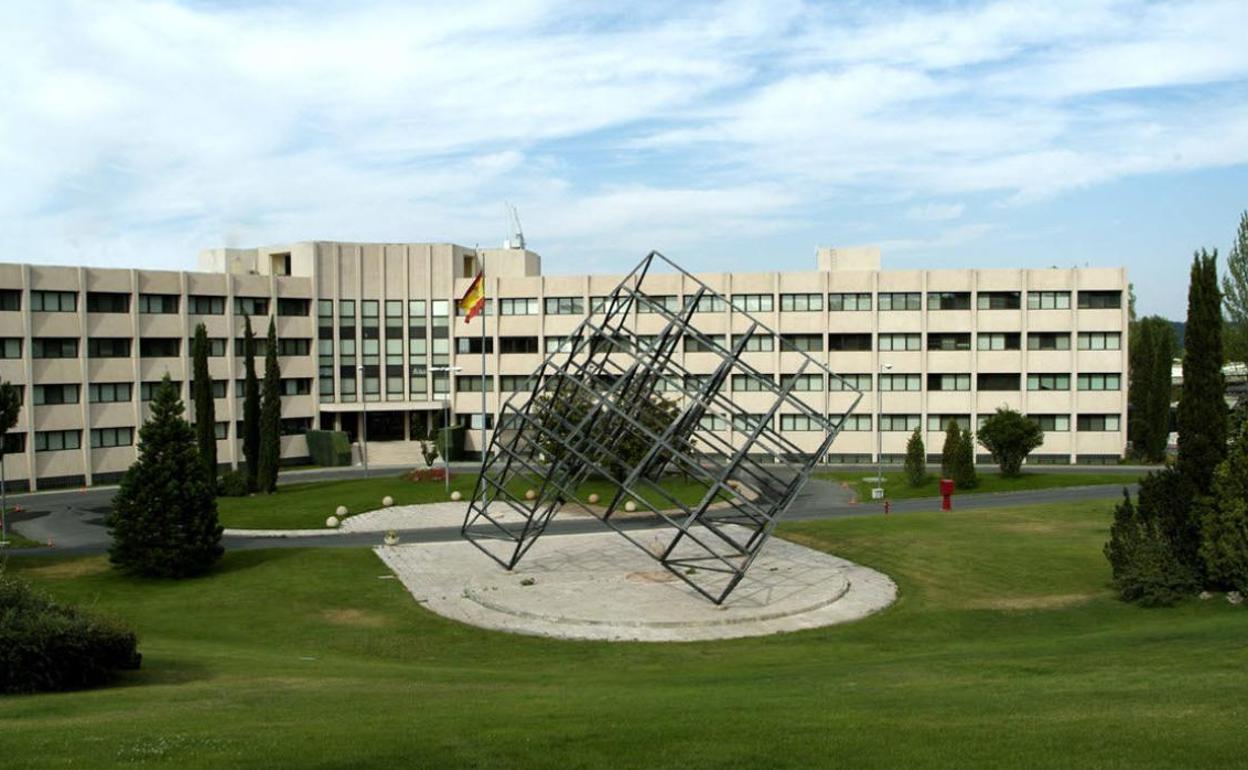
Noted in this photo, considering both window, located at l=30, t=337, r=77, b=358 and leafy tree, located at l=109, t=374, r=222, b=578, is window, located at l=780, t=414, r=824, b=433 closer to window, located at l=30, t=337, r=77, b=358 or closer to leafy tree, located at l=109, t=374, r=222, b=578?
window, located at l=30, t=337, r=77, b=358

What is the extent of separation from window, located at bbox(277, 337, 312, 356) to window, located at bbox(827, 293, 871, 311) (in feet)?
147

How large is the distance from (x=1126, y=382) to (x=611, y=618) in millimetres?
67890

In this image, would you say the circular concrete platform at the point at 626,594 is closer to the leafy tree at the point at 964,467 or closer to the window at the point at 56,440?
the leafy tree at the point at 964,467

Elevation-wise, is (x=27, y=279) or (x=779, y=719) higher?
(x=27, y=279)

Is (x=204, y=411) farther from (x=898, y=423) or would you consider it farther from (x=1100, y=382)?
(x=1100, y=382)

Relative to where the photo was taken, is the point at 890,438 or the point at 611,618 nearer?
the point at 611,618

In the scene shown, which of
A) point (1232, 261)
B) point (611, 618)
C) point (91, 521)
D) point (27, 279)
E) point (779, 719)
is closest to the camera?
point (779, 719)

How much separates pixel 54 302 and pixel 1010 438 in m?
66.9

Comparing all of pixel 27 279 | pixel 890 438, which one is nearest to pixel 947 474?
pixel 890 438

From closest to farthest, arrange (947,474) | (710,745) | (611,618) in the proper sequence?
(710,745) < (611,618) < (947,474)

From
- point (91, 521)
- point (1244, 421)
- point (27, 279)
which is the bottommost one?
point (91, 521)

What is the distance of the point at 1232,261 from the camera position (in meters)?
90.1

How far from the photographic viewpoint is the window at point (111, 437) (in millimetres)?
76519

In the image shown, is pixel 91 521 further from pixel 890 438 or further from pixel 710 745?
pixel 890 438
